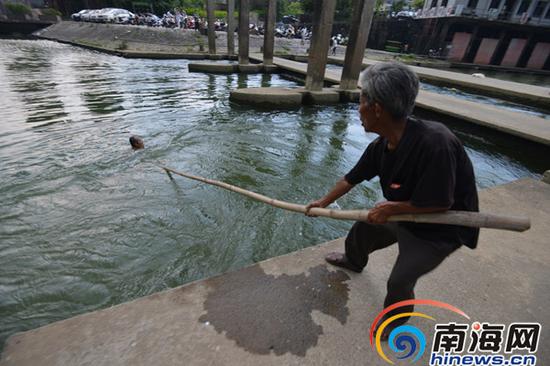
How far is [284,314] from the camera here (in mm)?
1955

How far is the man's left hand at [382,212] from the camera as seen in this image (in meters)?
1.51

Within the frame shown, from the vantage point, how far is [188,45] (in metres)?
25.5

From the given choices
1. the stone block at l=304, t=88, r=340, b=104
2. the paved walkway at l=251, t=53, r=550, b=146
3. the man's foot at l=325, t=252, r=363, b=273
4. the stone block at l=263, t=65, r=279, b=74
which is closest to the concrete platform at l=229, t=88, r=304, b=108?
the stone block at l=304, t=88, r=340, b=104

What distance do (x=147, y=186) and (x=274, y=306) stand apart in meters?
3.49

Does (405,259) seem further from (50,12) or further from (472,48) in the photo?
(50,12)

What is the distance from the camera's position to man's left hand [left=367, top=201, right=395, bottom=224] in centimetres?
151

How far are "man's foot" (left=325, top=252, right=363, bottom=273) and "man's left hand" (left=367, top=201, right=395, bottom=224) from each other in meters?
0.85

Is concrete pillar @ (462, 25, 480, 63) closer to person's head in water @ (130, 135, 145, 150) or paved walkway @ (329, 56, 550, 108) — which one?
paved walkway @ (329, 56, 550, 108)

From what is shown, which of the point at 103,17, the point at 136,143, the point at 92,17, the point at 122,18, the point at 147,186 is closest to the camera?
the point at 147,186

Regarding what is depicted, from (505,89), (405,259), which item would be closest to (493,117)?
(505,89)

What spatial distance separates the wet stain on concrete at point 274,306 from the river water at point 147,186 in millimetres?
985

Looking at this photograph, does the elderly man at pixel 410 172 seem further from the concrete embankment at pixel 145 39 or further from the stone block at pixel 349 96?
the concrete embankment at pixel 145 39

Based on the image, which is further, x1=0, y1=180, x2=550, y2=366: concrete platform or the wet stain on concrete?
the wet stain on concrete

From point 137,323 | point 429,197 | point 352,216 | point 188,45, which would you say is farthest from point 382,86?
point 188,45
